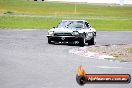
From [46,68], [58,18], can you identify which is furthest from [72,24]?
[58,18]

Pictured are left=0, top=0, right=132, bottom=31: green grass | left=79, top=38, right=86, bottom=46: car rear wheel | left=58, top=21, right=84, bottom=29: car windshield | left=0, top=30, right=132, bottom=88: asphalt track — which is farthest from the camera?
left=0, top=0, right=132, bottom=31: green grass

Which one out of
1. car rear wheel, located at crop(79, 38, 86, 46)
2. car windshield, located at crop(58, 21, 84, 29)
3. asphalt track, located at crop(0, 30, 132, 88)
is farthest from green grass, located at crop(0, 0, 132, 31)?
asphalt track, located at crop(0, 30, 132, 88)

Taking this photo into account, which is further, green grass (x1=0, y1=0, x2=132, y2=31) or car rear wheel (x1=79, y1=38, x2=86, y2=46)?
green grass (x1=0, y1=0, x2=132, y2=31)

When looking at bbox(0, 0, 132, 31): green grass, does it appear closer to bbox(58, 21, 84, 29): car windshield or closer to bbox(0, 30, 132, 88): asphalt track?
bbox(58, 21, 84, 29): car windshield

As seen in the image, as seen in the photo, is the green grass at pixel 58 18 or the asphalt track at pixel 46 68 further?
the green grass at pixel 58 18

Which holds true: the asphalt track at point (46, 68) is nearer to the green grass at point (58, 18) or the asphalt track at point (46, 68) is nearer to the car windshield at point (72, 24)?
the car windshield at point (72, 24)

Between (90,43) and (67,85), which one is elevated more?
(67,85)

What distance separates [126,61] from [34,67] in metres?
4.15

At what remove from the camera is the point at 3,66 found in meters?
14.6

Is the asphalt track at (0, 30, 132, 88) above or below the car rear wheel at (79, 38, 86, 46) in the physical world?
above

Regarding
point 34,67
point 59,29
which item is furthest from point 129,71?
point 59,29

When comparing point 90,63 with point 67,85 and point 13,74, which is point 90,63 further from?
point 67,85

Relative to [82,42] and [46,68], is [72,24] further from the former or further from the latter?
[46,68]

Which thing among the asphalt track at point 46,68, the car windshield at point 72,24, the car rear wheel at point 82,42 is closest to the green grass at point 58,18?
the car windshield at point 72,24
